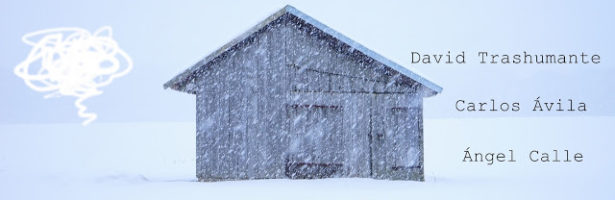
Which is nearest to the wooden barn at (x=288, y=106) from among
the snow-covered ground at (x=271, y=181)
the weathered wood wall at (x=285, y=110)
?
the weathered wood wall at (x=285, y=110)

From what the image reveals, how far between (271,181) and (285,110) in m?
1.64

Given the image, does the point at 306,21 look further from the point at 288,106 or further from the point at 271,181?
the point at 271,181

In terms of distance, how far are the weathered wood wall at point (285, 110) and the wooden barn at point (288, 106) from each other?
0.02m

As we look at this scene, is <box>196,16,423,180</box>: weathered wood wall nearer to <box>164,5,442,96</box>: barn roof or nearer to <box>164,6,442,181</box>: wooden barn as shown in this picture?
<box>164,6,442,181</box>: wooden barn

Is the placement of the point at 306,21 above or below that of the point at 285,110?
above

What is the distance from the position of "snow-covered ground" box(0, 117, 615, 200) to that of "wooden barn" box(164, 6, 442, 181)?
583mm

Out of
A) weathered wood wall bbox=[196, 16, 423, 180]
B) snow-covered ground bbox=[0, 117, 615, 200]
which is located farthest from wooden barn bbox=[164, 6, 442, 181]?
snow-covered ground bbox=[0, 117, 615, 200]

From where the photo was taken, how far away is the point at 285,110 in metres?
15.4

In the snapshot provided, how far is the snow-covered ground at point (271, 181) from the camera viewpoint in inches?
525

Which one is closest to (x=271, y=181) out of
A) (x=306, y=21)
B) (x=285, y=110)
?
(x=285, y=110)

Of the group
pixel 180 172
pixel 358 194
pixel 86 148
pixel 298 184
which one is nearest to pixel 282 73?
pixel 298 184

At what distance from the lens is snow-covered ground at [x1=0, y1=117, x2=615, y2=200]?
13.3 meters

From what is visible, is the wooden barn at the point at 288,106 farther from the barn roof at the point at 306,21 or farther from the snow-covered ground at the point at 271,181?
the snow-covered ground at the point at 271,181

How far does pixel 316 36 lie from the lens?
1551 centimetres
